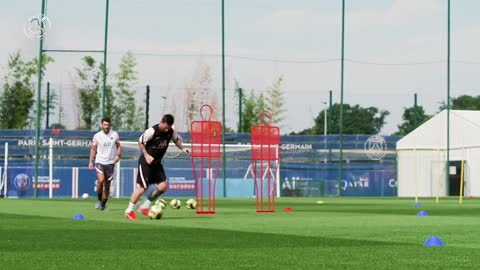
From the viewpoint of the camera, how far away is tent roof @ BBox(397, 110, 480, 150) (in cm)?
4594

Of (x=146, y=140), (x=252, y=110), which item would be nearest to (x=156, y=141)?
(x=146, y=140)

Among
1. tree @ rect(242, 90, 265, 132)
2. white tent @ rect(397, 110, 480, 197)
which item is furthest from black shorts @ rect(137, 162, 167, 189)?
tree @ rect(242, 90, 265, 132)

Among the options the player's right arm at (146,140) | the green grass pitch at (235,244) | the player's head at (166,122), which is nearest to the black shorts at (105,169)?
the player's right arm at (146,140)

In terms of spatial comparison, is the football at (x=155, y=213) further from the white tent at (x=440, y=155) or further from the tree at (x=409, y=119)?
the tree at (x=409, y=119)

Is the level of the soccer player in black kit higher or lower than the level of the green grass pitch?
higher

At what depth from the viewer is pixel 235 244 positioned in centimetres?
1116

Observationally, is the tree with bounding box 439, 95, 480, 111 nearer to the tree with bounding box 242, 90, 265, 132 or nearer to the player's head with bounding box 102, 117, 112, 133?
the tree with bounding box 242, 90, 265, 132

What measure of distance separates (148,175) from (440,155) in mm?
30442

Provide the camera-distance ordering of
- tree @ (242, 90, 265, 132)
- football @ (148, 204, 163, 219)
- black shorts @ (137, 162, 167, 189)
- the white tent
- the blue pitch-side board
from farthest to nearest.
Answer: tree @ (242, 90, 265, 132)
the white tent
the blue pitch-side board
black shorts @ (137, 162, 167, 189)
football @ (148, 204, 163, 219)

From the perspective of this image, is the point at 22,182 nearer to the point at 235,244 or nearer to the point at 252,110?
the point at 252,110

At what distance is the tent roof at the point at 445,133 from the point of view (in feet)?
151

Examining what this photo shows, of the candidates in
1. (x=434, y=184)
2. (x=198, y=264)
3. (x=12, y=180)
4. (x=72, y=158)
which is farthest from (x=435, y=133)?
(x=198, y=264)

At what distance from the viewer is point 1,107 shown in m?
52.8

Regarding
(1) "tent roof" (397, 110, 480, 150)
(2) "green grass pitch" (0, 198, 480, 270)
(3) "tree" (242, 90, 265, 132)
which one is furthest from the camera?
(3) "tree" (242, 90, 265, 132)
